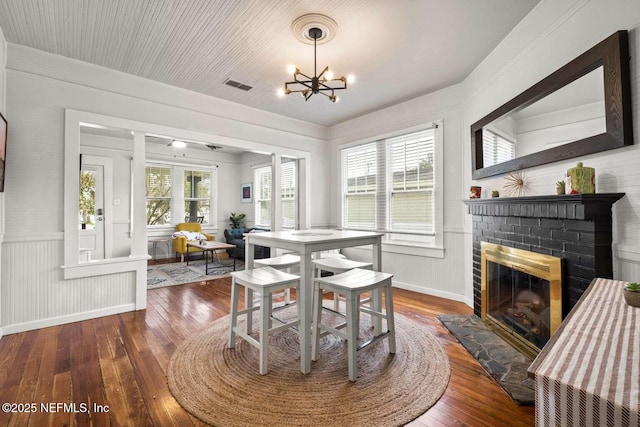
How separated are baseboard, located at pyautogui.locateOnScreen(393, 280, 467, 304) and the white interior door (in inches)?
233

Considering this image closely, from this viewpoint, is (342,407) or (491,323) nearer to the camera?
(342,407)

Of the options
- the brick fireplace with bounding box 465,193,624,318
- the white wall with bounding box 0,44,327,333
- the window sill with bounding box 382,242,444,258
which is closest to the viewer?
the brick fireplace with bounding box 465,193,624,318

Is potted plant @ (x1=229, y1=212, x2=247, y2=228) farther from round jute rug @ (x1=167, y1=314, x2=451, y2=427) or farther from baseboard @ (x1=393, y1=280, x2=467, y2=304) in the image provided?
round jute rug @ (x1=167, y1=314, x2=451, y2=427)

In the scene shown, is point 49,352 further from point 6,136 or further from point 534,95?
point 534,95

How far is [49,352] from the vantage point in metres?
2.35

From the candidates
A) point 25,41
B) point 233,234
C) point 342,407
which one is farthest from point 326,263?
point 233,234

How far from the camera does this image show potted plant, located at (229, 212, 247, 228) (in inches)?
306

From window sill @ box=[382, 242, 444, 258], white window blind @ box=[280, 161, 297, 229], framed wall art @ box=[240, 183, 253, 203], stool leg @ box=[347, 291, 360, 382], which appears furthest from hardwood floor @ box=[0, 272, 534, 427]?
framed wall art @ box=[240, 183, 253, 203]

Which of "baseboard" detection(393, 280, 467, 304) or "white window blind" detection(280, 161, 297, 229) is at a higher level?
"white window blind" detection(280, 161, 297, 229)

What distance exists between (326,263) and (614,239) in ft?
6.31

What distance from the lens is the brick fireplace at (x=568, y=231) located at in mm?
1713

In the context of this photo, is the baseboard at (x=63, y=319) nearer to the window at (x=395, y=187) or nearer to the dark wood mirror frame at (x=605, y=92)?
the window at (x=395, y=187)

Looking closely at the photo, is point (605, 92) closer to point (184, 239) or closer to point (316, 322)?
point (316, 322)

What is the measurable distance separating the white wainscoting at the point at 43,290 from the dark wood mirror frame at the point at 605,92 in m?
4.32
